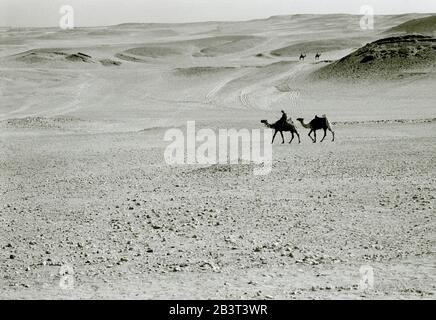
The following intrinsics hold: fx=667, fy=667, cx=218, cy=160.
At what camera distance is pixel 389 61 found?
45.8 m

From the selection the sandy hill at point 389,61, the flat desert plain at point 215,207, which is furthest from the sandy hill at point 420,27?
the flat desert plain at point 215,207

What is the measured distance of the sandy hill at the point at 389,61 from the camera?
44.2 metres

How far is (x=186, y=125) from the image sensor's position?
93.2ft

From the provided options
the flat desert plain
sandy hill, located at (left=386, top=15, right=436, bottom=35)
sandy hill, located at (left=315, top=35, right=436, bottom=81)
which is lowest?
the flat desert plain

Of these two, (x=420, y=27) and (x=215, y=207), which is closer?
(x=215, y=207)

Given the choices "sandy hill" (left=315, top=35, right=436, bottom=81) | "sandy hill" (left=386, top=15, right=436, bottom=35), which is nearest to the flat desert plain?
"sandy hill" (left=315, top=35, right=436, bottom=81)

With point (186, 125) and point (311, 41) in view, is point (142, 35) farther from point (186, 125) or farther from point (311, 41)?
point (186, 125)

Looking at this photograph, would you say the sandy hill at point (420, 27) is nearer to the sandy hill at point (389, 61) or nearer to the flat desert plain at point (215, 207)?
the sandy hill at point (389, 61)

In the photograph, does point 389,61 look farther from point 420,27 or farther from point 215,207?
point 420,27

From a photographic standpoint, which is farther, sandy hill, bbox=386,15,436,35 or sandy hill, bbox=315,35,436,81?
sandy hill, bbox=386,15,436,35

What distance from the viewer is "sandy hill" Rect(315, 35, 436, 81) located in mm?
44156

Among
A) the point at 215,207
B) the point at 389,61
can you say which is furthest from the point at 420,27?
the point at 215,207

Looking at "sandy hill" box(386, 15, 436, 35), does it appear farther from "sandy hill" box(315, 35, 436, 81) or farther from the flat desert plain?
the flat desert plain
